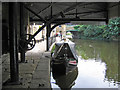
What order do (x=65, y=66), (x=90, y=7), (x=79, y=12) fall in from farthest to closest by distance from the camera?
(x=79, y=12) → (x=90, y=7) → (x=65, y=66)

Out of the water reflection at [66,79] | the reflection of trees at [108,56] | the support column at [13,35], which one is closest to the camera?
the support column at [13,35]

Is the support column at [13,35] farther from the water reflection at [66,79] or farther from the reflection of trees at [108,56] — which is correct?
the reflection of trees at [108,56]

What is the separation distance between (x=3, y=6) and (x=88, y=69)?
468 centimetres

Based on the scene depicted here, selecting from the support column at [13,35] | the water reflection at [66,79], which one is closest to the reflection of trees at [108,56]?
the water reflection at [66,79]

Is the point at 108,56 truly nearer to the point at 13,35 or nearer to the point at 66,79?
the point at 66,79

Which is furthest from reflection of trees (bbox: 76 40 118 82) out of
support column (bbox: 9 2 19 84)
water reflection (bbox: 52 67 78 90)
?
support column (bbox: 9 2 19 84)

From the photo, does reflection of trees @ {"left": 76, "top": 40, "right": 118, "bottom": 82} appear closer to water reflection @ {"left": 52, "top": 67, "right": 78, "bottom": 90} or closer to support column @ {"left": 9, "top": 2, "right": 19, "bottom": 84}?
water reflection @ {"left": 52, "top": 67, "right": 78, "bottom": 90}

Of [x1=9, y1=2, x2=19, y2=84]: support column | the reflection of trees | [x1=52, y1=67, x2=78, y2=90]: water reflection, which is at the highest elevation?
[x1=9, y1=2, x2=19, y2=84]: support column

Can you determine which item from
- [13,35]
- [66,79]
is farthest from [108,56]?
[13,35]

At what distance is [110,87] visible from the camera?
5770mm

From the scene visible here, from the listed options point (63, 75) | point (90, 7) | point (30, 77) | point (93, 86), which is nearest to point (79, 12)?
point (90, 7)

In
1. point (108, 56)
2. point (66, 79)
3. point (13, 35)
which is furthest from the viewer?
point (108, 56)

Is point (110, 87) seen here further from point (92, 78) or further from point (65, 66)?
point (65, 66)

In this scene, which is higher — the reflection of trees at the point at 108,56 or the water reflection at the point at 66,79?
the reflection of trees at the point at 108,56
